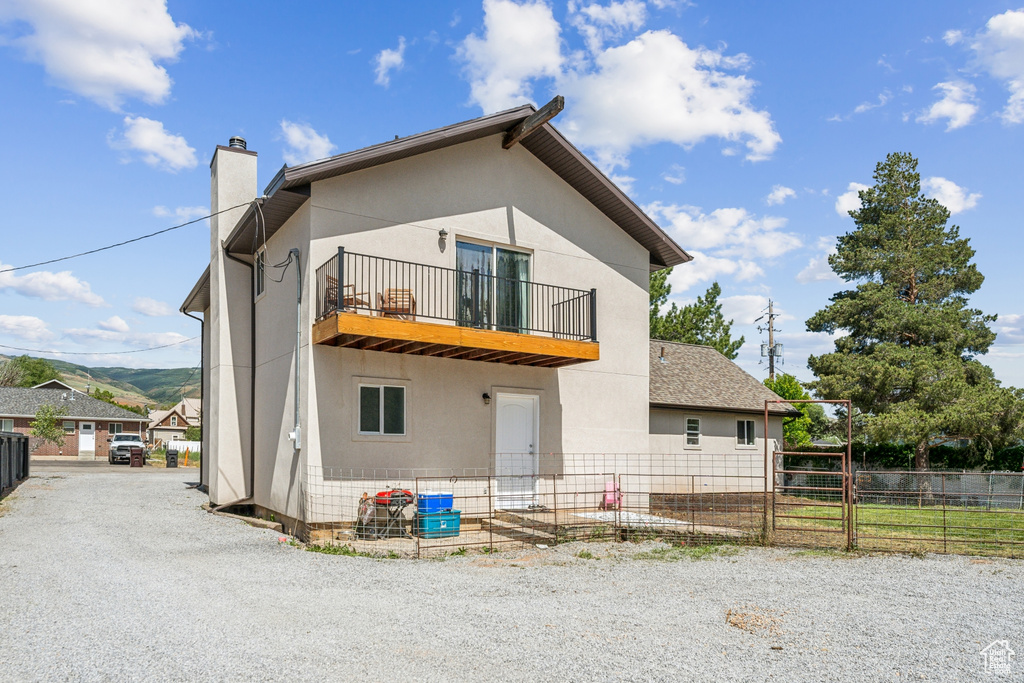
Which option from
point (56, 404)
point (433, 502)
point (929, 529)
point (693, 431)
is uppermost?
point (56, 404)

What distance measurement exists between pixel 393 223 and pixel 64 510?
939 centimetres

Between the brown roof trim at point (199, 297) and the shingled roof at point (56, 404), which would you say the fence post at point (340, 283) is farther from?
the shingled roof at point (56, 404)

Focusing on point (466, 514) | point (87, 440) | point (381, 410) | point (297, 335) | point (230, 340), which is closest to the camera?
point (297, 335)

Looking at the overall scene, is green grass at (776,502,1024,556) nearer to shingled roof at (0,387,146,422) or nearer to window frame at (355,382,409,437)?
window frame at (355,382,409,437)

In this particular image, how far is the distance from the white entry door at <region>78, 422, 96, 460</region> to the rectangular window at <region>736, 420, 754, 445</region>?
42358mm

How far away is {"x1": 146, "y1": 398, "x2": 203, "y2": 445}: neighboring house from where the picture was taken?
3046 inches

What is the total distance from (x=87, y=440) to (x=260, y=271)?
40077 millimetres

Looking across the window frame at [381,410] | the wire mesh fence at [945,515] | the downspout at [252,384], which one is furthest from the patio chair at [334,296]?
the wire mesh fence at [945,515]

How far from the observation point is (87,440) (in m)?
47.5

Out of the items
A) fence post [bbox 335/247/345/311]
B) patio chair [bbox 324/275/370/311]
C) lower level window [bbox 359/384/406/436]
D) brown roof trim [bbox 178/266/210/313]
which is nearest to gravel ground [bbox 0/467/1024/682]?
lower level window [bbox 359/384/406/436]

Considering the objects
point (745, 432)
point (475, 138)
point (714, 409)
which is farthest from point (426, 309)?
point (745, 432)

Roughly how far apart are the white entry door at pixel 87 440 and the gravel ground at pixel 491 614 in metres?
41.1

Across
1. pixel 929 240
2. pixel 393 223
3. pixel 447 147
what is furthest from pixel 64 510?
pixel 929 240

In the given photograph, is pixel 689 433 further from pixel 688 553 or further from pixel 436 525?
pixel 436 525
